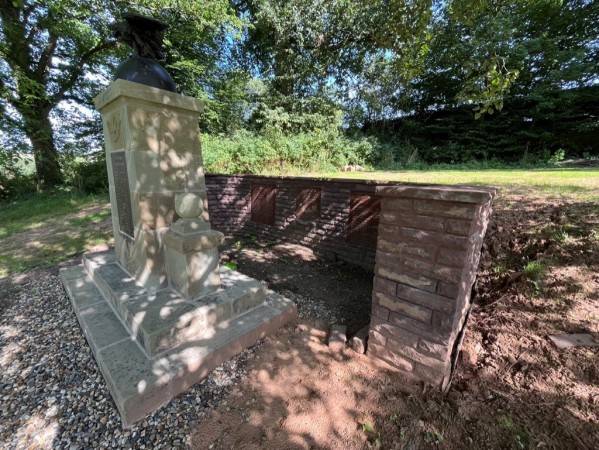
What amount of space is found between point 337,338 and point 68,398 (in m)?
2.15

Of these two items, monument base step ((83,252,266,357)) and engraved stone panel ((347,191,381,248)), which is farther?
engraved stone panel ((347,191,381,248))

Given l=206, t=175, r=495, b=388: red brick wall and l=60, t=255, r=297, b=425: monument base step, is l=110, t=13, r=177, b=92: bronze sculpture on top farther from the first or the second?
l=206, t=175, r=495, b=388: red brick wall

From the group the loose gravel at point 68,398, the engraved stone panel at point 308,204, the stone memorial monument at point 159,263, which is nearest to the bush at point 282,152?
the engraved stone panel at point 308,204

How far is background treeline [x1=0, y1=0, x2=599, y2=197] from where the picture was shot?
8.48m

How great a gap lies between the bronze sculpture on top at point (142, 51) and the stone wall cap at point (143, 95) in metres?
0.24

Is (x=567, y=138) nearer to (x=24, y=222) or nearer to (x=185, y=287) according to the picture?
(x=185, y=287)

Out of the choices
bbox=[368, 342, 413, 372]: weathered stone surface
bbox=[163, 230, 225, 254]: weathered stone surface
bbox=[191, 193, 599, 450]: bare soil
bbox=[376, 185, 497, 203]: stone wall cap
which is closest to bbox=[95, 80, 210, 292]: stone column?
bbox=[163, 230, 225, 254]: weathered stone surface

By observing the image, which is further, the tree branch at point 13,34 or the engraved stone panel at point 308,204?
the tree branch at point 13,34

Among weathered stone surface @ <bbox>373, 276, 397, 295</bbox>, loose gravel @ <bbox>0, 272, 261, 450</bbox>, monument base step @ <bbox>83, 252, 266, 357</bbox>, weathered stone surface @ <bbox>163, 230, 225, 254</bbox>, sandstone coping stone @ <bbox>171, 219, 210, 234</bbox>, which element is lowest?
loose gravel @ <bbox>0, 272, 261, 450</bbox>

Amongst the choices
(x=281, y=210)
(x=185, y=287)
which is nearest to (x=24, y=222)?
(x=281, y=210)

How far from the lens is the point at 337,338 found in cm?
240

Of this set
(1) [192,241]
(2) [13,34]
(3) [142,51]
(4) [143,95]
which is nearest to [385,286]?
(1) [192,241]

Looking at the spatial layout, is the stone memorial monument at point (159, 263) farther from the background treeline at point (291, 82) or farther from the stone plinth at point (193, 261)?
the background treeline at point (291, 82)

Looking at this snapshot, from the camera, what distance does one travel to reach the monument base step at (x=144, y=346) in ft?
5.70
